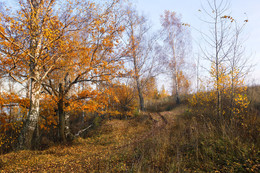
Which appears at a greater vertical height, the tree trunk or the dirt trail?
the tree trunk

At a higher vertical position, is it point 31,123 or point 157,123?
point 31,123

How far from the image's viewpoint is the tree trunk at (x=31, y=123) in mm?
6055

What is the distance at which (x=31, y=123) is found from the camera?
20.4 ft

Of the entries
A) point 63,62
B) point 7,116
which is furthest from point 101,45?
point 7,116

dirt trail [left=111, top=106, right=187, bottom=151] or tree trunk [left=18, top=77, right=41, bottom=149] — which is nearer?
tree trunk [left=18, top=77, right=41, bottom=149]

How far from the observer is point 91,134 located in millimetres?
10352

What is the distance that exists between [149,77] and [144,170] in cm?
1048

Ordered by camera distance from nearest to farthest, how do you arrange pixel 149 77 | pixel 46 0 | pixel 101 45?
1. pixel 46 0
2. pixel 101 45
3. pixel 149 77

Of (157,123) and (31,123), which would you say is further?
(157,123)

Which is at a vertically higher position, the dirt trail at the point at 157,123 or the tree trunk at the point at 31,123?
the tree trunk at the point at 31,123

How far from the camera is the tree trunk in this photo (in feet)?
19.9

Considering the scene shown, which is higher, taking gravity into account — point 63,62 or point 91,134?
point 63,62

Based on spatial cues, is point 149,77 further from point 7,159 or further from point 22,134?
point 7,159

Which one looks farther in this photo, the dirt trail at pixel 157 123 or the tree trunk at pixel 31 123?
the dirt trail at pixel 157 123
